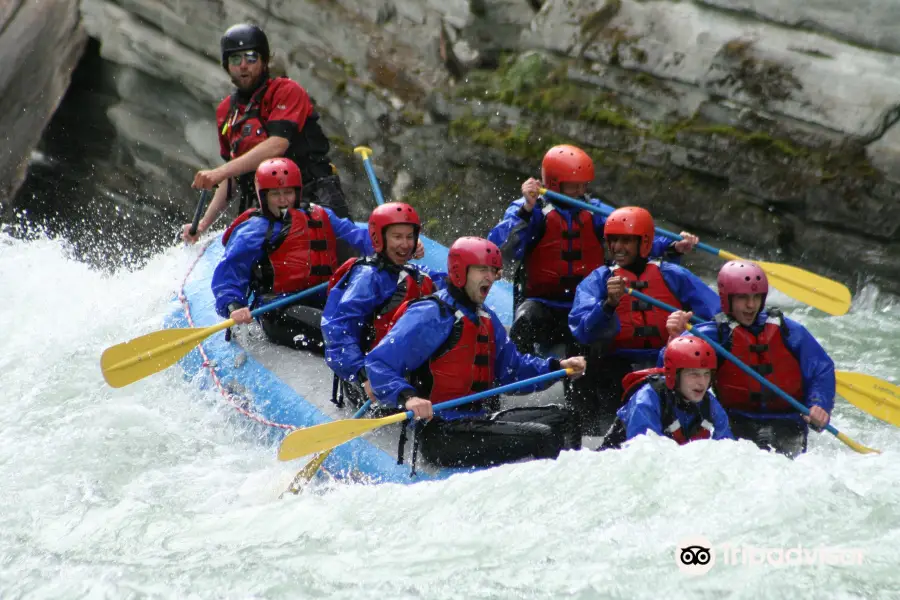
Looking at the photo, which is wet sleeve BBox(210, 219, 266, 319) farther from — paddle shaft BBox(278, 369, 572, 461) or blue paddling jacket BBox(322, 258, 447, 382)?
paddle shaft BBox(278, 369, 572, 461)

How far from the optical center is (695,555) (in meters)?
4.58

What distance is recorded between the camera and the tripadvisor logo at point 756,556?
450 centimetres

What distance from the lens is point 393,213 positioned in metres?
5.65

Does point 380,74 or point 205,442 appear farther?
point 380,74

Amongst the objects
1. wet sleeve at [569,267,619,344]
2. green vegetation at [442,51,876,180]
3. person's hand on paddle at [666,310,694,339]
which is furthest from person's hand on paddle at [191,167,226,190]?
green vegetation at [442,51,876,180]

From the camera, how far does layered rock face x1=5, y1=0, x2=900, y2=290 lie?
860 cm

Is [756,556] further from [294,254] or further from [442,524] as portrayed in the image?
[294,254]

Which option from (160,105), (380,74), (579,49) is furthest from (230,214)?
(579,49)

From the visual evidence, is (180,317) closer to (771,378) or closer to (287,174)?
(287,174)

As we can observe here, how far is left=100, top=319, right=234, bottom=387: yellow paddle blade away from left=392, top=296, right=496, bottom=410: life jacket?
4.97 feet

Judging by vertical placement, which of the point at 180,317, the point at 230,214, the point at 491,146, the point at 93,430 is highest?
the point at 491,146

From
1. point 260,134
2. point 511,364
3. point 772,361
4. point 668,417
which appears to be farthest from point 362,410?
point 260,134

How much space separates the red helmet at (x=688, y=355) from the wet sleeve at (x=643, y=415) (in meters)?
0.12

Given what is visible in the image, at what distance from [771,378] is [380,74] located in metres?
6.33
